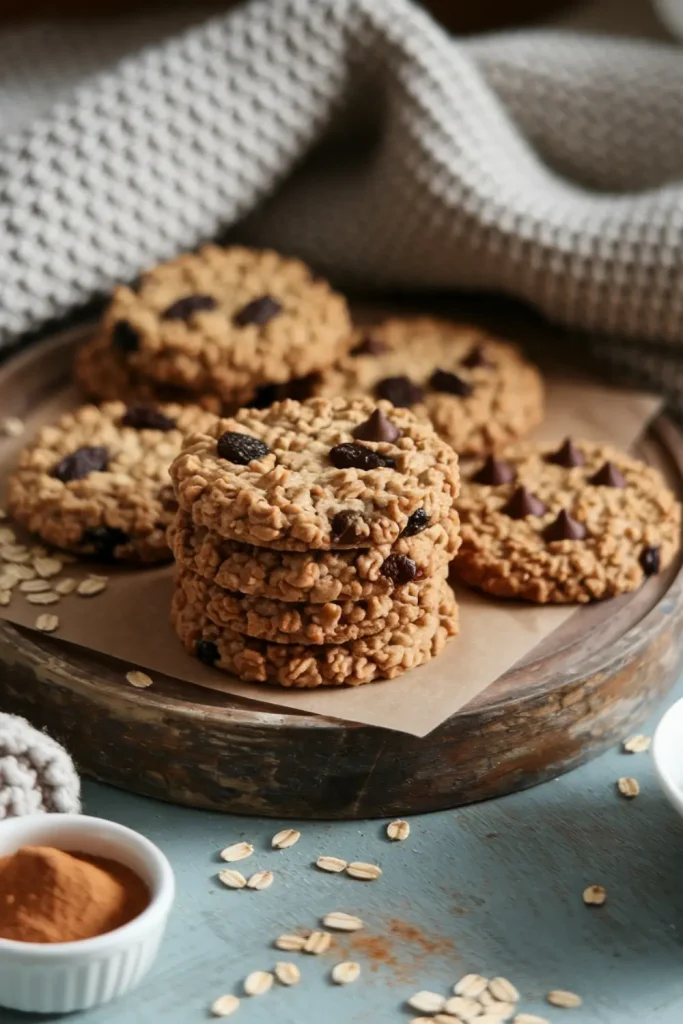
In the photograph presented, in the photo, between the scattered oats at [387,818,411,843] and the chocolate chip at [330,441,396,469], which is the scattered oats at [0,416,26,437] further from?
the scattered oats at [387,818,411,843]

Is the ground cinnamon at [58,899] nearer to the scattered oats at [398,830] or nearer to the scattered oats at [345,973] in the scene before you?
the scattered oats at [345,973]

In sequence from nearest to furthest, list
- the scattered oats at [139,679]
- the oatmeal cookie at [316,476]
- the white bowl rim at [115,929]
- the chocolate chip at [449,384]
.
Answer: the white bowl rim at [115,929] < the oatmeal cookie at [316,476] < the scattered oats at [139,679] < the chocolate chip at [449,384]

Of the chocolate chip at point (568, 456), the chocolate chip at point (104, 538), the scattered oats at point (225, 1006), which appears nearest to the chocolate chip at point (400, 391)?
the chocolate chip at point (568, 456)

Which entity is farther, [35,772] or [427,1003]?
[35,772]

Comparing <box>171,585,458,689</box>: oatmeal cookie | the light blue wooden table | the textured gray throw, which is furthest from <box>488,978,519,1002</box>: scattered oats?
the textured gray throw

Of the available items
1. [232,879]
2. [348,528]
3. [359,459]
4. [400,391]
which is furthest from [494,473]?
[232,879]

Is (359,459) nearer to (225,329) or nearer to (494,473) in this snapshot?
(494,473)
